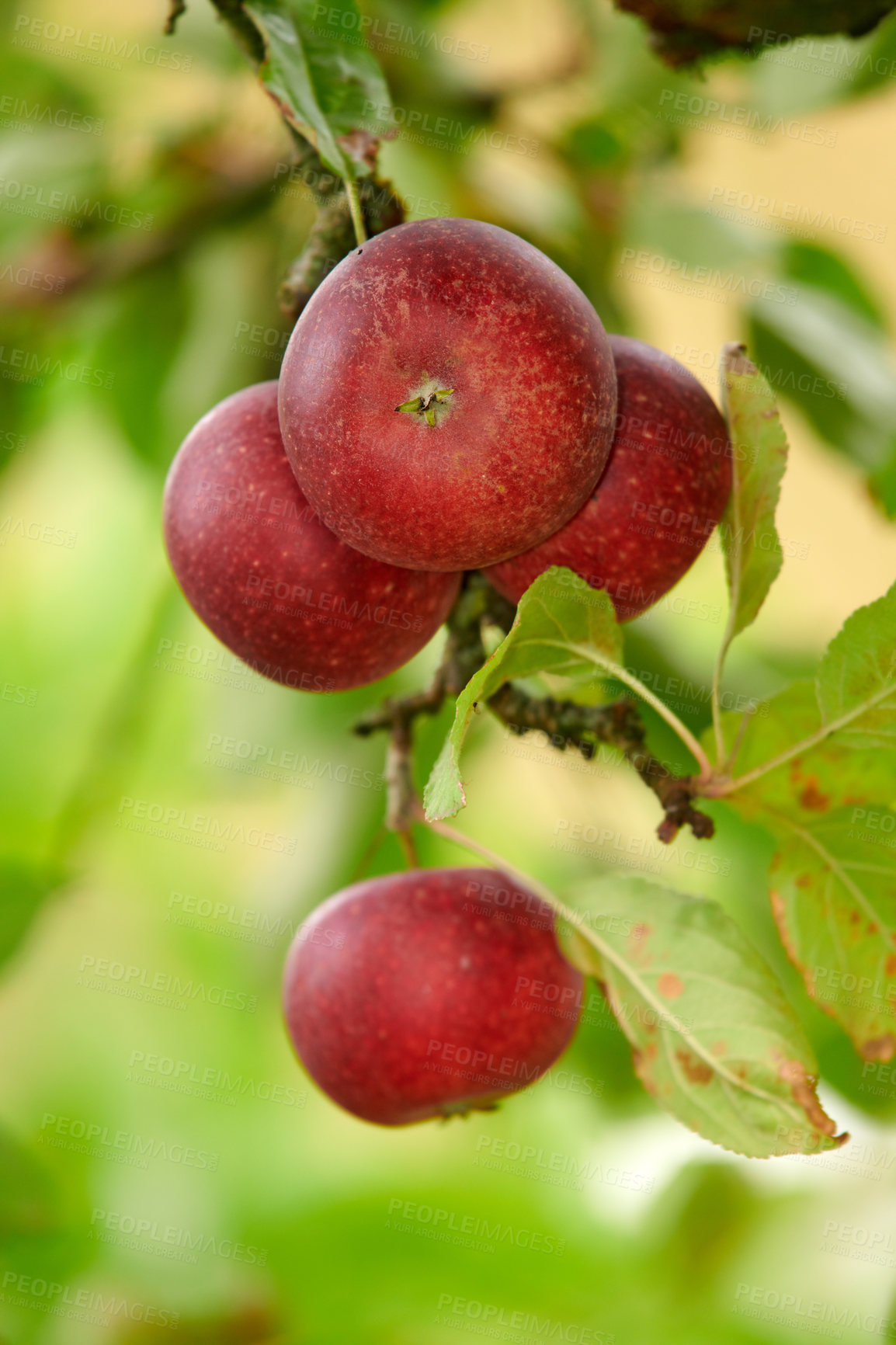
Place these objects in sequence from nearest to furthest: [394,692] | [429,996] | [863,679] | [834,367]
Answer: [863,679] < [429,996] < [834,367] < [394,692]

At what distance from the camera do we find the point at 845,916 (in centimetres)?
63

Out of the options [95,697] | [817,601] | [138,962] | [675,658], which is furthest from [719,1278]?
[817,601]

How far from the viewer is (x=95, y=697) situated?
5.15 feet

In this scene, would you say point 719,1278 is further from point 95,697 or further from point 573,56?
point 573,56

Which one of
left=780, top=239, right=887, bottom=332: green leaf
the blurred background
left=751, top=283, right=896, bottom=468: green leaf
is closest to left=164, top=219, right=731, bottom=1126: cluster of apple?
the blurred background

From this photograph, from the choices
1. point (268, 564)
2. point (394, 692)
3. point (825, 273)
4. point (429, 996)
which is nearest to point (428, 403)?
point (268, 564)

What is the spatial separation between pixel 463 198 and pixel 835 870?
87 cm

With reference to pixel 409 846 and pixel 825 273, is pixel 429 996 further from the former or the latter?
pixel 825 273

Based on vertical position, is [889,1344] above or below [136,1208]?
above

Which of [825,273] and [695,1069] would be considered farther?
[825,273]

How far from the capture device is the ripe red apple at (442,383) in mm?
449

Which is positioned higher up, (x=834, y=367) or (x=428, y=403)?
(x=428, y=403)

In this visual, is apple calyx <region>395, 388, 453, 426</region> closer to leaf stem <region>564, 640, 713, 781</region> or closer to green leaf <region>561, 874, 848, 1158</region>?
leaf stem <region>564, 640, 713, 781</region>

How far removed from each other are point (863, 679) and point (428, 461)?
10.0 inches
